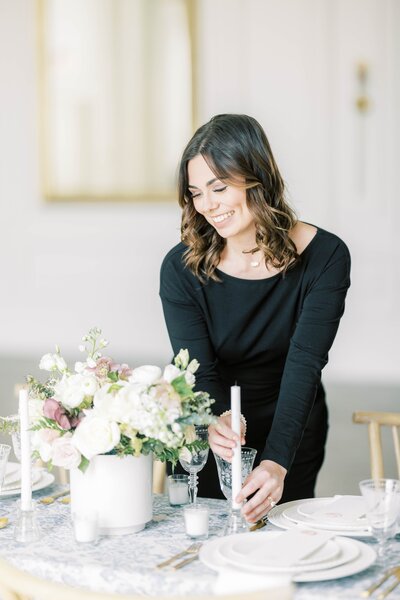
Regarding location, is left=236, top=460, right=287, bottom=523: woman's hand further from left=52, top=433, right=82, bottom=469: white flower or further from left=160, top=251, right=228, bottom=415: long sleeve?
left=160, top=251, right=228, bottom=415: long sleeve

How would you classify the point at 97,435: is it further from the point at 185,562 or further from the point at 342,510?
the point at 342,510

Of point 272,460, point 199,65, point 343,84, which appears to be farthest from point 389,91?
point 272,460

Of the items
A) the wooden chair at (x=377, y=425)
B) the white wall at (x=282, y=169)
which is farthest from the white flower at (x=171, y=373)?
the white wall at (x=282, y=169)

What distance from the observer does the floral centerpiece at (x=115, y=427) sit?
69.0 inches

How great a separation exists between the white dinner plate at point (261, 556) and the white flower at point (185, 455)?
0.72 feet

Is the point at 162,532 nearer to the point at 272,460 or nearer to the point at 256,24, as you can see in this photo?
the point at 272,460

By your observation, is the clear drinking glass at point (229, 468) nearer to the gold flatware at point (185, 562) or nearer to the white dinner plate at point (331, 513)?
the white dinner plate at point (331, 513)

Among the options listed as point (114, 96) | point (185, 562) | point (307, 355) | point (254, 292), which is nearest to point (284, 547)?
point (185, 562)

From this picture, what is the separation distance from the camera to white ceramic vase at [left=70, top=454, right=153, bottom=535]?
184 cm

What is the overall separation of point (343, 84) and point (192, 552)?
332 cm

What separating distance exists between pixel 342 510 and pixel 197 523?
0.34m

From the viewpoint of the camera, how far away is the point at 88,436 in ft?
5.83

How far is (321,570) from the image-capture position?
1553 mm

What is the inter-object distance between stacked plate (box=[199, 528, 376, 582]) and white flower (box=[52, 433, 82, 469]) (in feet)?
1.03
